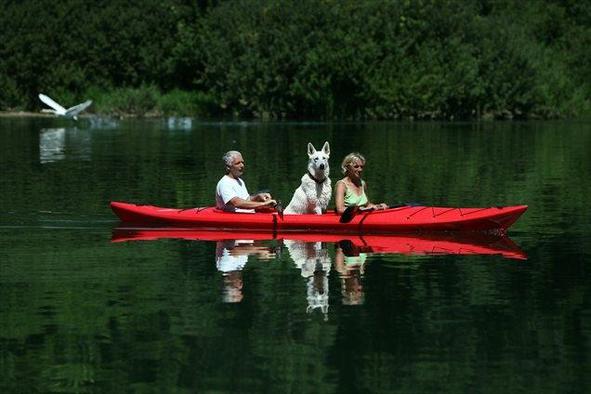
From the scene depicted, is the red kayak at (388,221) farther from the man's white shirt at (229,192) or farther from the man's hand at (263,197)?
the man's hand at (263,197)

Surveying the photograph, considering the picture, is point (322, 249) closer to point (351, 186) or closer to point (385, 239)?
point (385, 239)

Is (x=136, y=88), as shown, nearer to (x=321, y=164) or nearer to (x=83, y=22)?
(x=83, y=22)

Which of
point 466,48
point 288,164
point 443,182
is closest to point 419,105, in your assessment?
point 466,48

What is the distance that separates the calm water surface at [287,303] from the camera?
36.9 ft

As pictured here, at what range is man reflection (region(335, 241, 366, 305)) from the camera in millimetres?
14496

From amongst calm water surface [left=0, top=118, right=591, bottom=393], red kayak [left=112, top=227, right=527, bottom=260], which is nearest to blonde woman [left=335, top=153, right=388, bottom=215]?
Answer: red kayak [left=112, top=227, right=527, bottom=260]

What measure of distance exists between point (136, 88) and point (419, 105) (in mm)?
15656

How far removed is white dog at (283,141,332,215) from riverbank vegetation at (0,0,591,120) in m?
48.1

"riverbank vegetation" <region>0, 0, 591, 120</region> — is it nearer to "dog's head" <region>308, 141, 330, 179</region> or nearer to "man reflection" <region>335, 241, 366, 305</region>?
"dog's head" <region>308, 141, 330, 179</region>

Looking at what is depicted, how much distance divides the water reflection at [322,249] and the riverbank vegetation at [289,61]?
1907 inches

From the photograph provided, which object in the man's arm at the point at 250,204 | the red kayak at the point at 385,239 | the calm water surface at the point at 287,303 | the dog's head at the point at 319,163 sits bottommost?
the calm water surface at the point at 287,303

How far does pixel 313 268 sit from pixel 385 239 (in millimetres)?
2987

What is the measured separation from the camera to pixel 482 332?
12680 mm

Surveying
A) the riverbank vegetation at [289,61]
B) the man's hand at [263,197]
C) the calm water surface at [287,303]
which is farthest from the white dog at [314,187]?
Result: the riverbank vegetation at [289,61]
